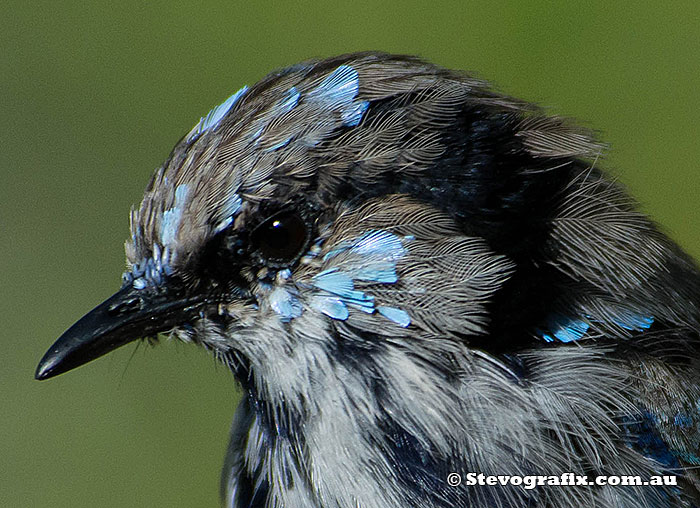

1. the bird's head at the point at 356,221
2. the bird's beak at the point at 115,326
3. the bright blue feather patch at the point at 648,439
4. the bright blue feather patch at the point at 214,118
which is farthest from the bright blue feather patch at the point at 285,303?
the bright blue feather patch at the point at 648,439

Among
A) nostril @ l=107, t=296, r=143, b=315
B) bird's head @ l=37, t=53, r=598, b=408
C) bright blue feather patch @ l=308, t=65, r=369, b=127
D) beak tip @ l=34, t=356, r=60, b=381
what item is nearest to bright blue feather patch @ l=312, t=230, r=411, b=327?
bird's head @ l=37, t=53, r=598, b=408

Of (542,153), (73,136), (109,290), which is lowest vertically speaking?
(109,290)

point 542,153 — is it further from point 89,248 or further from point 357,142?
point 89,248

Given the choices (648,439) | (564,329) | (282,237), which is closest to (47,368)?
(282,237)

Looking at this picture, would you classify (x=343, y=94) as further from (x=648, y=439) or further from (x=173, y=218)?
(x=648, y=439)

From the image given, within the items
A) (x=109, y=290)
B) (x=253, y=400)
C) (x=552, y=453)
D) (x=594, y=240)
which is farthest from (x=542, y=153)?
(x=109, y=290)

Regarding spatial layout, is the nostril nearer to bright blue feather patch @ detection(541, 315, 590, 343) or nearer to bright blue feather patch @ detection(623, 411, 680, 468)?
bright blue feather patch @ detection(541, 315, 590, 343)
